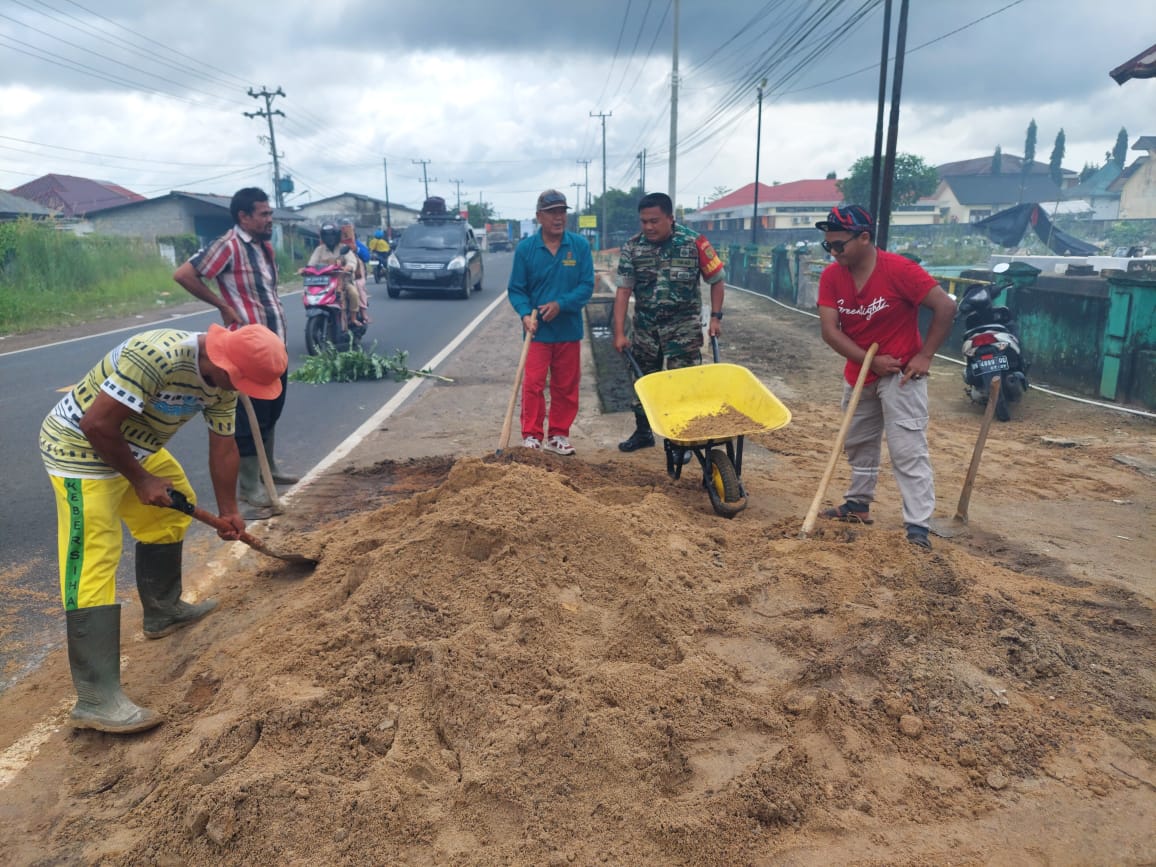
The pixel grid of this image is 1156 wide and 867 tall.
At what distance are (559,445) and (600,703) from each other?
3.64 meters

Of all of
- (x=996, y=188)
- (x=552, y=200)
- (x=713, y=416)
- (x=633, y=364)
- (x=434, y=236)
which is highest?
(x=996, y=188)

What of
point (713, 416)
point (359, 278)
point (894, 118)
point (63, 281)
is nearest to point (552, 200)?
point (713, 416)

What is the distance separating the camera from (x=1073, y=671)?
125 inches

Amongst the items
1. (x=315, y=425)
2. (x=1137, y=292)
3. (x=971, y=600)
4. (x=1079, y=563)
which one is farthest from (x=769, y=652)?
(x=1137, y=292)

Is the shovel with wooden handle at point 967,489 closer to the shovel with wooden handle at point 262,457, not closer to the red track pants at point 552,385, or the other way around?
the red track pants at point 552,385

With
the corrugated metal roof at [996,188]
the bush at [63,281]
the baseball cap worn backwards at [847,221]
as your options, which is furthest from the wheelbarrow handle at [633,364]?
the corrugated metal roof at [996,188]

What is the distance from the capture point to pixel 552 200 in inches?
239

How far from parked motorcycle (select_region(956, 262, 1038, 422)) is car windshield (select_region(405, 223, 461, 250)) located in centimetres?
1559

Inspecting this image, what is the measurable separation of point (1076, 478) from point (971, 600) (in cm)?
322

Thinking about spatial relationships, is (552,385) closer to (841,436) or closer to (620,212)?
(841,436)

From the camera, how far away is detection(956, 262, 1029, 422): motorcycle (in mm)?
7922

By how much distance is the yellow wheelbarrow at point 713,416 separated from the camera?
4969 millimetres

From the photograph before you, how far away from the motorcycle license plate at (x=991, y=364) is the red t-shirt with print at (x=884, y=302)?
12.2ft

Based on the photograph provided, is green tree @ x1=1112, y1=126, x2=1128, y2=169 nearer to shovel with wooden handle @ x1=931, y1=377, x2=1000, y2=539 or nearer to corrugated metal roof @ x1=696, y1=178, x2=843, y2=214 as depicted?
corrugated metal roof @ x1=696, y1=178, x2=843, y2=214
